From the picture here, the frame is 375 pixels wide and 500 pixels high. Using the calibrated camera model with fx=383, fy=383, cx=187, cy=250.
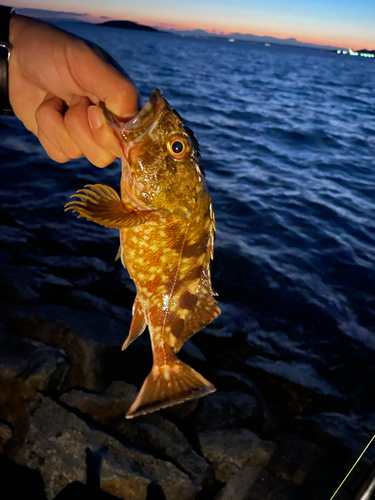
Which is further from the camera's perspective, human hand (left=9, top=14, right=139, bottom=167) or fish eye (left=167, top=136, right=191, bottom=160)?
human hand (left=9, top=14, right=139, bottom=167)

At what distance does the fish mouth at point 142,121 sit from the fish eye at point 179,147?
0.18m

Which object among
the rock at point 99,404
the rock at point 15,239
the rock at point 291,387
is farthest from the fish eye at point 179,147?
the rock at point 15,239

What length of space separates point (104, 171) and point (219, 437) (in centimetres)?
1213

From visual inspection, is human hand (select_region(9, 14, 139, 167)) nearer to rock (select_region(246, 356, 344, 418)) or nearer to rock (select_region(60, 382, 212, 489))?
rock (select_region(60, 382, 212, 489))

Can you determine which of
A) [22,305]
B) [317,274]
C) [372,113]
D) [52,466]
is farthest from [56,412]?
[372,113]

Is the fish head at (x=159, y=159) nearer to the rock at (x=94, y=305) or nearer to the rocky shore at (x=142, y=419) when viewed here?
the rocky shore at (x=142, y=419)

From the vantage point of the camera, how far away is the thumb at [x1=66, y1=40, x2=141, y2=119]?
2869mm

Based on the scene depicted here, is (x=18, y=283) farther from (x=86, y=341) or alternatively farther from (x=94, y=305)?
(x=86, y=341)

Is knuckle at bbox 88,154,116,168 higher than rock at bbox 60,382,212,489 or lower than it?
higher

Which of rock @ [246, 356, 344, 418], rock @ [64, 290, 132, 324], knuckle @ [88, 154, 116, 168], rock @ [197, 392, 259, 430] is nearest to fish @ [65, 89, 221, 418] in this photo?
knuckle @ [88, 154, 116, 168]

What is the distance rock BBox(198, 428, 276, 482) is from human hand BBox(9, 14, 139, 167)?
4.18m

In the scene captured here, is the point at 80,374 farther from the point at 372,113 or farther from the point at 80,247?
the point at 372,113

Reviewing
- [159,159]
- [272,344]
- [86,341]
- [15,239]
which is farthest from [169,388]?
[15,239]

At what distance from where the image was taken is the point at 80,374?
607 centimetres
